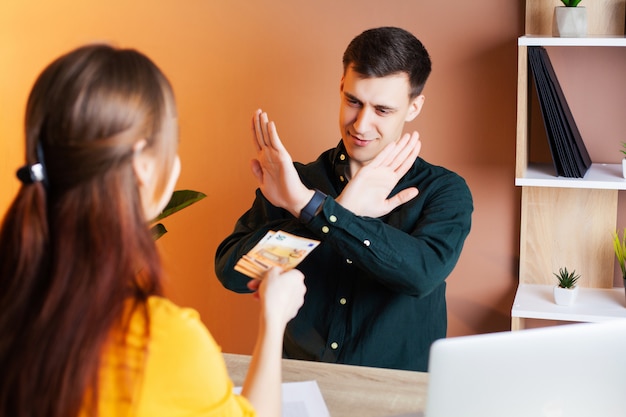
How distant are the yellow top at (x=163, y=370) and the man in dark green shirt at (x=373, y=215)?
89cm

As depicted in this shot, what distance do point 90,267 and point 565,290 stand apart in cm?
175

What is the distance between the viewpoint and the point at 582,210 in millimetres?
2605

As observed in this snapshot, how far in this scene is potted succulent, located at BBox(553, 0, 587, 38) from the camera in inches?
92.7

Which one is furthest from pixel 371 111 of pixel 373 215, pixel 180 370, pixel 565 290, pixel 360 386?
pixel 180 370

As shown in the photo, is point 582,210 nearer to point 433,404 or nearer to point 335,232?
point 335,232

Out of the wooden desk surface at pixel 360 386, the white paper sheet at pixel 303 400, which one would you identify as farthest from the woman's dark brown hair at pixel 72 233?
the wooden desk surface at pixel 360 386

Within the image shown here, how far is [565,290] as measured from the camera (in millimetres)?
2465

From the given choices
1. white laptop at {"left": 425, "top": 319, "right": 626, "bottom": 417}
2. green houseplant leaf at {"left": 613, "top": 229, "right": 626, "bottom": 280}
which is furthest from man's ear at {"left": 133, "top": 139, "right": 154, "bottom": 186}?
green houseplant leaf at {"left": 613, "top": 229, "right": 626, "bottom": 280}

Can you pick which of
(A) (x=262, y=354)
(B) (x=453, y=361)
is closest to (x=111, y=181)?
(A) (x=262, y=354)

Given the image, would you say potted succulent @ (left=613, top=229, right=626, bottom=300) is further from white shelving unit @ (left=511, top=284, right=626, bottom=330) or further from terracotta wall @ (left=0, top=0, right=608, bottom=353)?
terracotta wall @ (left=0, top=0, right=608, bottom=353)

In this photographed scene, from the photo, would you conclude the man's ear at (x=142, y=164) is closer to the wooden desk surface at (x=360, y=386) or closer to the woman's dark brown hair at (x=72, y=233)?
the woman's dark brown hair at (x=72, y=233)

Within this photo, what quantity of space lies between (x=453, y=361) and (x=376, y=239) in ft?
2.32

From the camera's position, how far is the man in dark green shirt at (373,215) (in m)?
2.04

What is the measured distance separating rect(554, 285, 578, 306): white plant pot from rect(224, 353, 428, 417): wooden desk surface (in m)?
0.81
